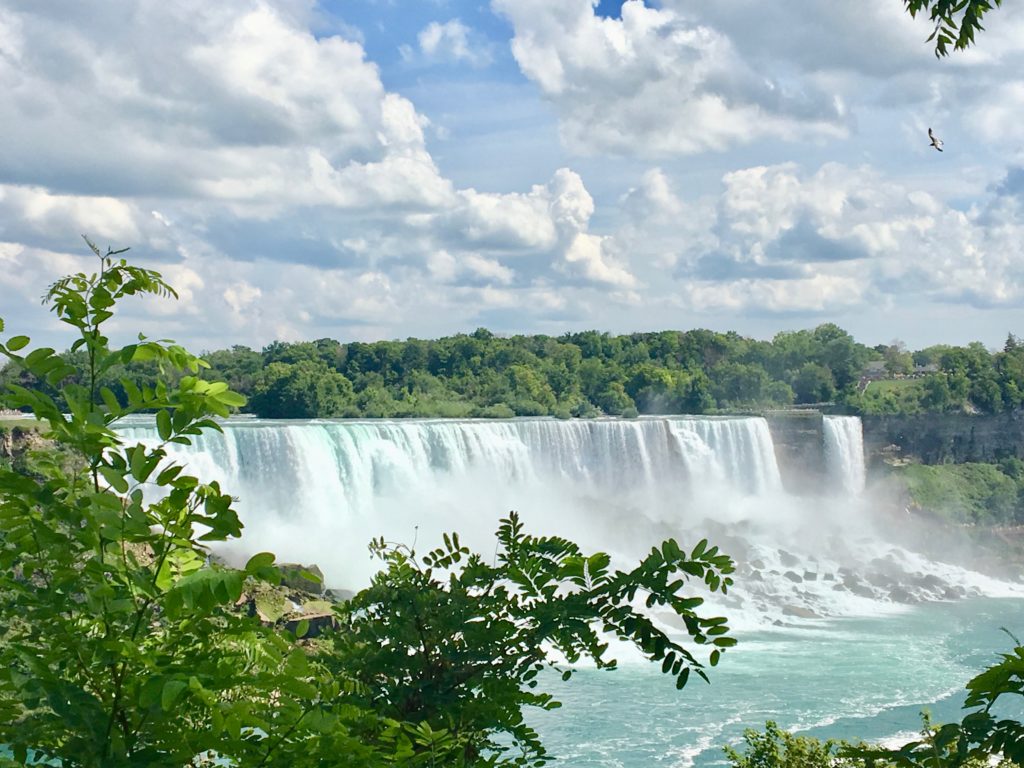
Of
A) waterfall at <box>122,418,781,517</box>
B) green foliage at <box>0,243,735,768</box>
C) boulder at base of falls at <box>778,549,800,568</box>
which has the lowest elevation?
boulder at base of falls at <box>778,549,800,568</box>

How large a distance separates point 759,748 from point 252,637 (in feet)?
21.0

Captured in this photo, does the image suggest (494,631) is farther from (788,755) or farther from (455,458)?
(455,458)

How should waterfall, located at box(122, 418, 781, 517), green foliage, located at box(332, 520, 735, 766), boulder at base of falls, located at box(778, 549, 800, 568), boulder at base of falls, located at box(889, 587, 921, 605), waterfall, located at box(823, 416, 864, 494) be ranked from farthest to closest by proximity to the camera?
waterfall, located at box(823, 416, 864, 494)
boulder at base of falls, located at box(778, 549, 800, 568)
boulder at base of falls, located at box(889, 587, 921, 605)
waterfall, located at box(122, 418, 781, 517)
green foliage, located at box(332, 520, 735, 766)

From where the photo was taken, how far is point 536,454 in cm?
3005

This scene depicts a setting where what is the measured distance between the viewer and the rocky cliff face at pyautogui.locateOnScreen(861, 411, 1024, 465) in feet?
129

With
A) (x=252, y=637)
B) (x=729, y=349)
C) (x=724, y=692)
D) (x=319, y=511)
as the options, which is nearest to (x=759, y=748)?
(x=252, y=637)

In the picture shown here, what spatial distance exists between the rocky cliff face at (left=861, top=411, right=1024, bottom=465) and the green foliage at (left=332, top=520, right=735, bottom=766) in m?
38.1

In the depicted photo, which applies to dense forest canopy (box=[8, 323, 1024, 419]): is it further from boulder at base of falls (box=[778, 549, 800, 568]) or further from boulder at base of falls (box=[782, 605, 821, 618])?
boulder at base of falls (box=[782, 605, 821, 618])

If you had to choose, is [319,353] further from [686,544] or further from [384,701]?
[384,701]

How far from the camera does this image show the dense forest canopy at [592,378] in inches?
1527

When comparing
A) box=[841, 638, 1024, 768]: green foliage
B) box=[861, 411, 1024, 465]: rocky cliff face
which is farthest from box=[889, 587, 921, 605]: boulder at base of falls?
box=[841, 638, 1024, 768]: green foliage

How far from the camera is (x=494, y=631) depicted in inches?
115

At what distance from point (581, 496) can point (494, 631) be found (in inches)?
1101

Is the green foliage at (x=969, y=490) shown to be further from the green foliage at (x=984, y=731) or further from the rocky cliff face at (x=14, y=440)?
the green foliage at (x=984, y=731)
